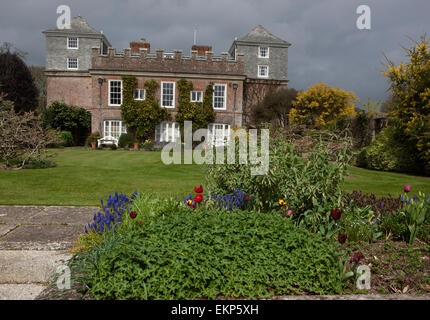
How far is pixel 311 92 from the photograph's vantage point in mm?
23016

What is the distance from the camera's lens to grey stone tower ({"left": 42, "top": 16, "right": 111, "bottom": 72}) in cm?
2900

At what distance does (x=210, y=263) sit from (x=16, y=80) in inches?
1065

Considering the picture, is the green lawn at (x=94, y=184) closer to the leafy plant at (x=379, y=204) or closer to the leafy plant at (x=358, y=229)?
the leafy plant at (x=379, y=204)

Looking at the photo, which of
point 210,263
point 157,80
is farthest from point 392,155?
point 157,80

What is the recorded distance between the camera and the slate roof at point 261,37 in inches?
1194

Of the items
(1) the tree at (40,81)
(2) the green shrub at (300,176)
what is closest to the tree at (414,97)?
(2) the green shrub at (300,176)

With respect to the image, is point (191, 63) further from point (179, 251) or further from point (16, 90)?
point (179, 251)

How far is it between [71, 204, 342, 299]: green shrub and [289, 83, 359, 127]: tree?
2075 centimetres

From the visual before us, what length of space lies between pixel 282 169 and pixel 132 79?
22568 mm

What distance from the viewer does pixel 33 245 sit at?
3328 millimetres

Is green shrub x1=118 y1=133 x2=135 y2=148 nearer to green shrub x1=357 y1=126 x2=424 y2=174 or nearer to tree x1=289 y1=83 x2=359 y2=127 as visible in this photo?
tree x1=289 y1=83 x2=359 y2=127

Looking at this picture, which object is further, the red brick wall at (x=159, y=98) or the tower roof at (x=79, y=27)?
the tower roof at (x=79, y=27)

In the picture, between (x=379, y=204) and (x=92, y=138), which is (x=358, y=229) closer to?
(x=379, y=204)

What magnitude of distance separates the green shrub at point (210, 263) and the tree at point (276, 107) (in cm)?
2223
